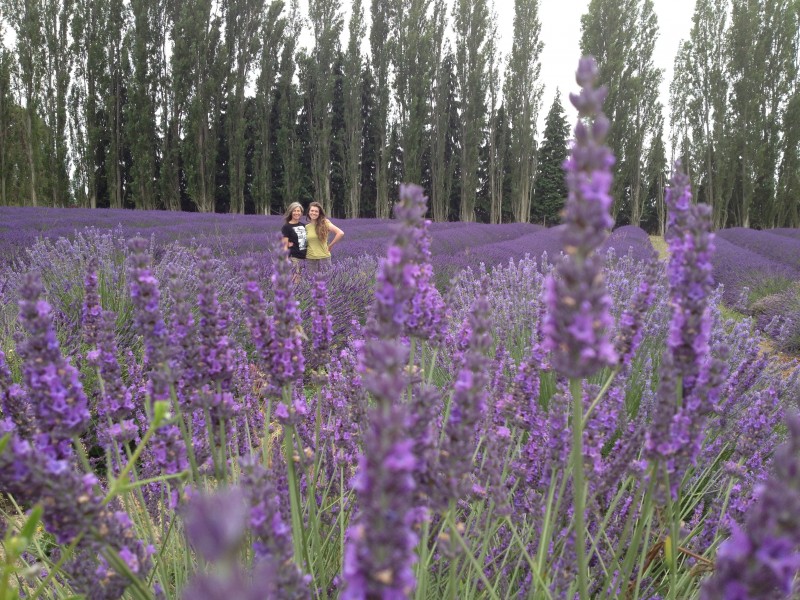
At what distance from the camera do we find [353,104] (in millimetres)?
26312

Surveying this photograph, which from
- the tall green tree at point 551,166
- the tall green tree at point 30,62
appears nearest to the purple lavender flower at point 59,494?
the tall green tree at point 30,62

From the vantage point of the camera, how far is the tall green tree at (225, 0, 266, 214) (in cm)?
2414

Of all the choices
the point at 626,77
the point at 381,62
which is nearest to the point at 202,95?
the point at 381,62

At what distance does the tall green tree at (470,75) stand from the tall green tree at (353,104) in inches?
192

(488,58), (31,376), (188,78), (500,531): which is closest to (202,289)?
(31,376)

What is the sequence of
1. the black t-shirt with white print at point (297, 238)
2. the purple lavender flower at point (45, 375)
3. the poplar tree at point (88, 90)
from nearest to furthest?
the purple lavender flower at point (45, 375)
the black t-shirt with white print at point (297, 238)
the poplar tree at point (88, 90)

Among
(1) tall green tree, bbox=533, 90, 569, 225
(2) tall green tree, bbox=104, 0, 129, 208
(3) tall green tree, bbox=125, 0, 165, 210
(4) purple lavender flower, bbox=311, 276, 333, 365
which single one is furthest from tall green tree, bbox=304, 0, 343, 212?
(4) purple lavender flower, bbox=311, 276, 333, 365

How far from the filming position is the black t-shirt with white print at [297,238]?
647 cm

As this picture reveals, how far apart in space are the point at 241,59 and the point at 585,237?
27561mm

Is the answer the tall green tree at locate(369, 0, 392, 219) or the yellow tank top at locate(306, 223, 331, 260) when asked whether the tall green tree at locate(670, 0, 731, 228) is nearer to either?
the tall green tree at locate(369, 0, 392, 219)

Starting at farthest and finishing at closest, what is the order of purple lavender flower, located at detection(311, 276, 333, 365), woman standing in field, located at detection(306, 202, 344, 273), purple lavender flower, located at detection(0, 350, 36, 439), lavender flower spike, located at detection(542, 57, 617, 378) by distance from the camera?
1. woman standing in field, located at detection(306, 202, 344, 273)
2. purple lavender flower, located at detection(311, 276, 333, 365)
3. purple lavender flower, located at detection(0, 350, 36, 439)
4. lavender flower spike, located at detection(542, 57, 617, 378)

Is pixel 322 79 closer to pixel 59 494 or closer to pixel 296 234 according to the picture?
pixel 296 234

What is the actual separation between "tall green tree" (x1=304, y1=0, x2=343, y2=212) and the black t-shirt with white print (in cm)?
1997

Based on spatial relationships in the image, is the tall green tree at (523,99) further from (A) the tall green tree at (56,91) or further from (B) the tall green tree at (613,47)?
(A) the tall green tree at (56,91)
